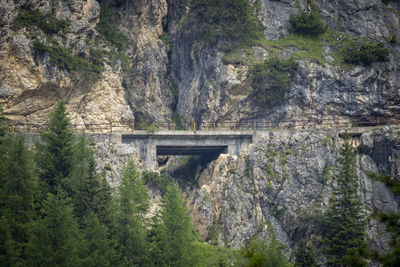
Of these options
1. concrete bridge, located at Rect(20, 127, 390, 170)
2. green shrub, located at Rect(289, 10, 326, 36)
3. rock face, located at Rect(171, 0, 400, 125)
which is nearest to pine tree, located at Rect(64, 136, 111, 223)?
concrete bridge, located at Rect(20, 127, 390, 170)

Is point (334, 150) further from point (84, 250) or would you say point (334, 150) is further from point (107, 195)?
point (84, 250)

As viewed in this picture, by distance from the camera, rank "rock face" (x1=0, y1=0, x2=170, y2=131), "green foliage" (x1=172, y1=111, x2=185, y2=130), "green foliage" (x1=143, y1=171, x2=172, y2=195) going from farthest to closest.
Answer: "green foliage" (x1=172, y1=111, x2=185, y2=130) < "green foliage" (x1=143, y1=171, x2=172, y2=195) < "rock face" (x1=0, y1=0, x2=170, y2=131)

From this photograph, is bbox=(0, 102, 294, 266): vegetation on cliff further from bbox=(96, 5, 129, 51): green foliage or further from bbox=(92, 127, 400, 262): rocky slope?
bbox=(96, 5, 129, 51): green foliage

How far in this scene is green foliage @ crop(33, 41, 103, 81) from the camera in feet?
167

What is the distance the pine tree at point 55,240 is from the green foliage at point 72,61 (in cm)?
Result: 2154

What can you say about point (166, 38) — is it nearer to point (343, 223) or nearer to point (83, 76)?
point (83, 76)

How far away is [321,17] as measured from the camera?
212ft

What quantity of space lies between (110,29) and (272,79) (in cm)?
1891

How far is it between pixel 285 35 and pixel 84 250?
126 feet

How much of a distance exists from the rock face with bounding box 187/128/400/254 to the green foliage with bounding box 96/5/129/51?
18.4 meters

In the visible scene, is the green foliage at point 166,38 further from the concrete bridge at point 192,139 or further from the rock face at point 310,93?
the concrete bridge at point 192,139

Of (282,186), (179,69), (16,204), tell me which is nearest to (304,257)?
(282,186)

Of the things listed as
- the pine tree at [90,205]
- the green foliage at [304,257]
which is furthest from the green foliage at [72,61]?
the green foliage at [304,257]

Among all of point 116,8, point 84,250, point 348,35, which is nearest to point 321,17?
point 348,35
